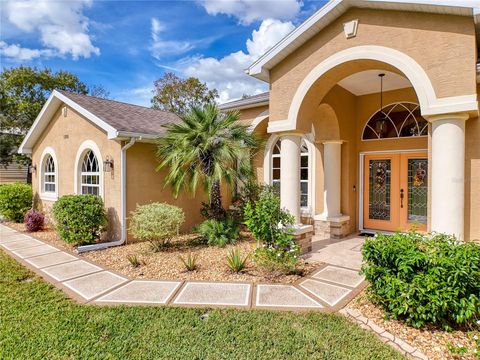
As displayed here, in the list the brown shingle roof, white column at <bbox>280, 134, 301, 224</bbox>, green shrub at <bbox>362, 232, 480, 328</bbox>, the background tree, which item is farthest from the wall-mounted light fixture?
the background tree

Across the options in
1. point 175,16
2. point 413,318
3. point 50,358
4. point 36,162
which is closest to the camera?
point 50,358

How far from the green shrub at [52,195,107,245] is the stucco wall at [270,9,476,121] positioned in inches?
269

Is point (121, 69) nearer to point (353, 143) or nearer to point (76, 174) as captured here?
point (76, 174)

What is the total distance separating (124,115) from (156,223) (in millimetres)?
5418

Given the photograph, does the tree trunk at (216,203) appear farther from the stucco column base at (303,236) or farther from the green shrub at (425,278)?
the green shrub at (425,278)

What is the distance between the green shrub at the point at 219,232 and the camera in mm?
9242

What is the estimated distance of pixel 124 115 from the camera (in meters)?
11.3

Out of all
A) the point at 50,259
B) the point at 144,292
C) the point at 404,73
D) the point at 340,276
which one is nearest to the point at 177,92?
the point at 50,259

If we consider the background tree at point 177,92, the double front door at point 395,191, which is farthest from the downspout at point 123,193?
the background tree at point 177,92

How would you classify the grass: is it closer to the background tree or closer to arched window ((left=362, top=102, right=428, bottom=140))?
arched window ((left=362, top=102, right=428, bottom=140))

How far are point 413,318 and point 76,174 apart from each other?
12.1m

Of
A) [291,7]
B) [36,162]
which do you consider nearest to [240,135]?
[291,7]

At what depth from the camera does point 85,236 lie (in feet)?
30.0

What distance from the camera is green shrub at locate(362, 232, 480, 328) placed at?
4.09 m
